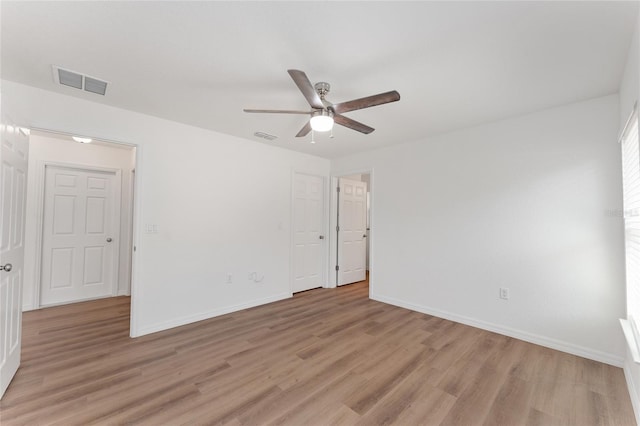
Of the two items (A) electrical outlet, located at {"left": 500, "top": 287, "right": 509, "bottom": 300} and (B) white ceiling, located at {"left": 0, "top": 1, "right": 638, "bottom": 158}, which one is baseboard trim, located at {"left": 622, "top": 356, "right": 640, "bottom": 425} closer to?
(A) electrical outlet, located at {"left": 500, "top": 287, "right": 509, "bottom": 300}

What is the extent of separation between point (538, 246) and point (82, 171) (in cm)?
613

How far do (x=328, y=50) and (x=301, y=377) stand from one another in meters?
2.43

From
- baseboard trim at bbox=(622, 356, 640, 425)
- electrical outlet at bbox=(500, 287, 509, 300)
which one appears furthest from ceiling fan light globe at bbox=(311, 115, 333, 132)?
baseboard trim at bbox=(622, 356, 640, 425)

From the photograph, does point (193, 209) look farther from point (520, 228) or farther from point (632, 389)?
point (632, 389)

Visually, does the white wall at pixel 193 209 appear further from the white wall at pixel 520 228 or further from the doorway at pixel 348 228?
the white wall at pixel 520 228

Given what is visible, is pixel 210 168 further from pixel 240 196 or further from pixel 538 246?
pixel 538 246

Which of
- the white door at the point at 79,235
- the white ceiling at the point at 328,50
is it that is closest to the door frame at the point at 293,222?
the white ceiling at the point at 328,50

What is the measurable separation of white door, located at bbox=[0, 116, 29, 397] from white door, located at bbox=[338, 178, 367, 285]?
396 centimetres

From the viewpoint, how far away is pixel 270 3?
145cm

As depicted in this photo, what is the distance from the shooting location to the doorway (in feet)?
16.3

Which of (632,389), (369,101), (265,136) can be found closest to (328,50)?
(369,101)

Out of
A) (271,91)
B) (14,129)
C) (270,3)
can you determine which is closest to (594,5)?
(270,3)

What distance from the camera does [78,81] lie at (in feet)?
7.41

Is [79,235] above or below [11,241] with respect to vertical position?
below
